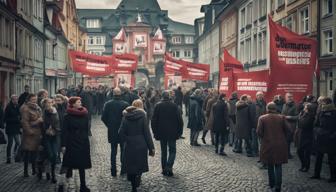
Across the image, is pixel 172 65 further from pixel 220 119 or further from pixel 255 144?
pixel 255 144

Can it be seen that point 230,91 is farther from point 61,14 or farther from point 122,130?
point 61,14

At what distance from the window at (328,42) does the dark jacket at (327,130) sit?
1531 cm

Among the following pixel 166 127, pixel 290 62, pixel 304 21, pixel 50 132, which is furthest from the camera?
pixel 304 21

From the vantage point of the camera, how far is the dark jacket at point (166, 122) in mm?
12062

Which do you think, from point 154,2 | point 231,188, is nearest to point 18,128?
point 231,188

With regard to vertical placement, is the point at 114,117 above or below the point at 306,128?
above

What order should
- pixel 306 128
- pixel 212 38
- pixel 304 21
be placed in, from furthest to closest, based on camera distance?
pixel 212 38, pixel 304 21, pixel 306 128

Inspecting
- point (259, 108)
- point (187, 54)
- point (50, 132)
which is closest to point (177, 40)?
point (187, 54)

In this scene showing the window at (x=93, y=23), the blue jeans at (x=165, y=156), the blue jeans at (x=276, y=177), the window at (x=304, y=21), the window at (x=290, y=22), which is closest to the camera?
the blue jeans at (x=276, y=177)

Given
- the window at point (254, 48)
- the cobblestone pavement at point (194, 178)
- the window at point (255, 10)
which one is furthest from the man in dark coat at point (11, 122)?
the window at point (255, 10)

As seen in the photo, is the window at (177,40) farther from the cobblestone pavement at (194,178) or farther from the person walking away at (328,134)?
the person walking away at (328,134)

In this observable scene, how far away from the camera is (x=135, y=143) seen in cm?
988

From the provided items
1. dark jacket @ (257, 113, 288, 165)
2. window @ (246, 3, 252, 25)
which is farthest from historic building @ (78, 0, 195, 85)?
dark jacket @ (257, 113, 288, 165)

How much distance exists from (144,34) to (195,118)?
244ft
